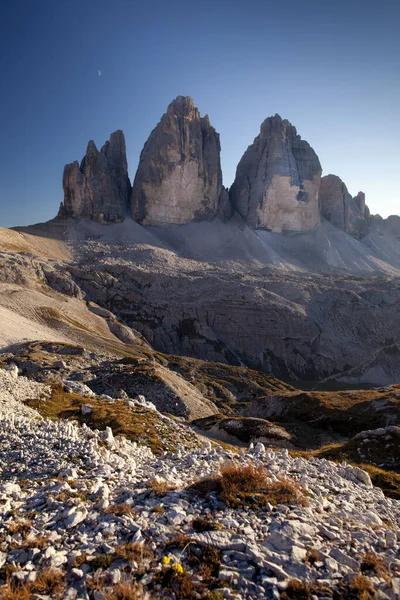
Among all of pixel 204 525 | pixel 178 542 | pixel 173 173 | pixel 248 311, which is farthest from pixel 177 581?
pixel 173 173

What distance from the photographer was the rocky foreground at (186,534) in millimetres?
5516

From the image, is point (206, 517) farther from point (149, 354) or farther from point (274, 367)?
point (274, 367)

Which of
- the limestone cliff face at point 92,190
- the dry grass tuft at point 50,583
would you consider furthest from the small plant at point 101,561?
the limestone cliff face at point 92,190

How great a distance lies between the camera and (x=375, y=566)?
20.0 ft

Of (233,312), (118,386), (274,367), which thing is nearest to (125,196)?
(233,312)

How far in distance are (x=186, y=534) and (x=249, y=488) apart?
225 centimetres

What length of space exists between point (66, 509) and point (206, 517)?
9.21 ft

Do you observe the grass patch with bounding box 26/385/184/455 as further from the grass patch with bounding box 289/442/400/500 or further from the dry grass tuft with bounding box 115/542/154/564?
the dry grass tuft with bounding box 115/542/154/564

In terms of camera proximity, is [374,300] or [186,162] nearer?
[374,300]

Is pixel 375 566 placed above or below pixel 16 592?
below

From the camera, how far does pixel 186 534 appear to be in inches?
266

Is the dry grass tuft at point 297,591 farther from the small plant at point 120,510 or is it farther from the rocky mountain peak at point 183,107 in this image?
the rocky mountain peak at point 183,107

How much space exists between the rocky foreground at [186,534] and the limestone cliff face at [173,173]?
601 feet

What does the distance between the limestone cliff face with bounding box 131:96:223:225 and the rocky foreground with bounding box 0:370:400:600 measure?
7211 inches
